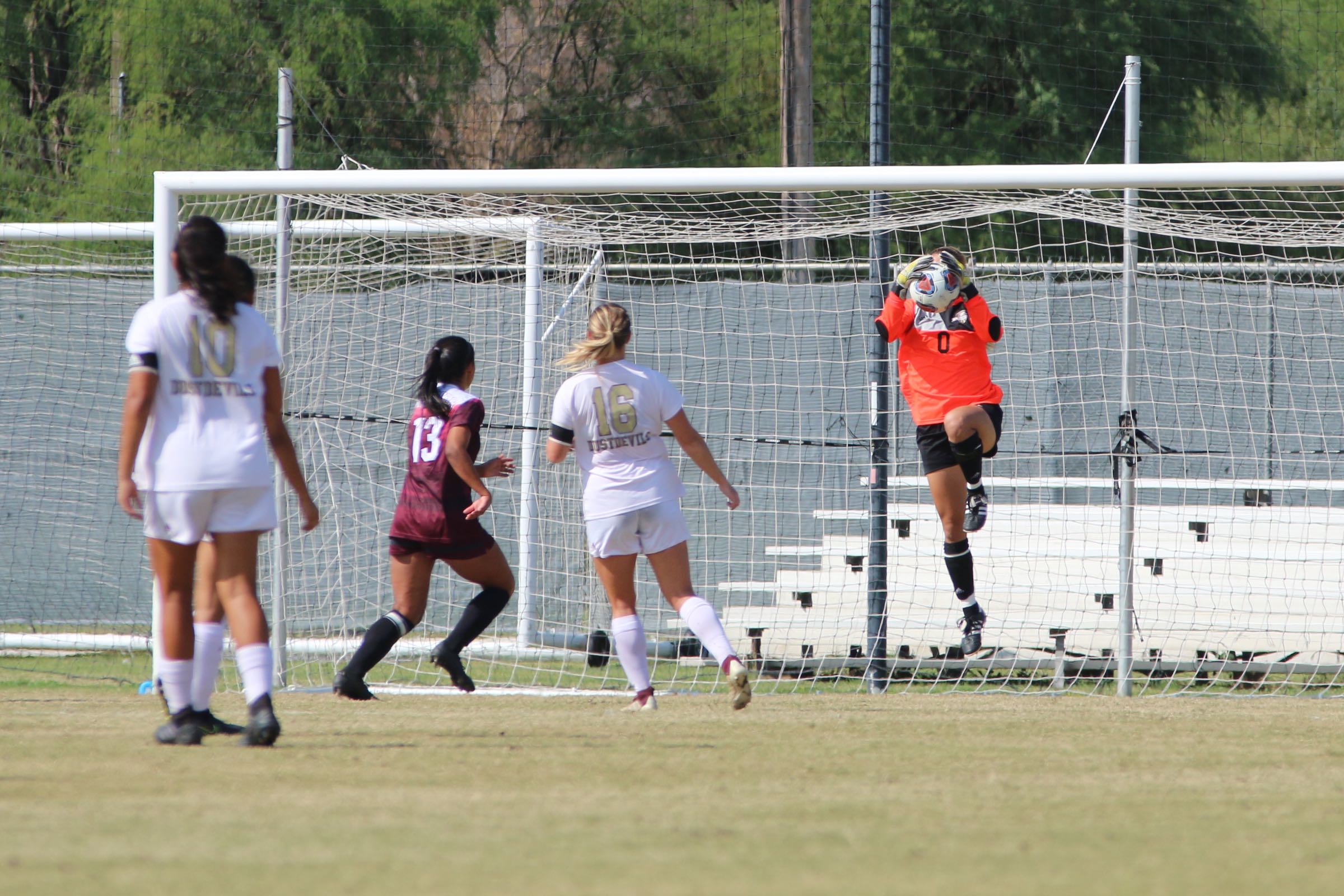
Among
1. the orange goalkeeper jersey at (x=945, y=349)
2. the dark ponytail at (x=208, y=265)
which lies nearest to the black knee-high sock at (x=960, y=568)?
the orange goalkeeper jersey at (x=945, y=349)

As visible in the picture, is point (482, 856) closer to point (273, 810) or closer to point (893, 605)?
point (273, 810)

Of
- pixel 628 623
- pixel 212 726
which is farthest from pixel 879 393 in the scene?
pixel 212 726

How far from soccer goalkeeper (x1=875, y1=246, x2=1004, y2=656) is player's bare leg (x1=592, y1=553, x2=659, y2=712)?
1.85 metres

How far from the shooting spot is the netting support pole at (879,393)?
866 cm

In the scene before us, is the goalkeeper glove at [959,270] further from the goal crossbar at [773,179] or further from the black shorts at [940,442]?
the black shorts at [940,442]

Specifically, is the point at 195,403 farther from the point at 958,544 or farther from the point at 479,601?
the point at 958,544

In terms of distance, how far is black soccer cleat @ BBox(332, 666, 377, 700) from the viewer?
290 inches

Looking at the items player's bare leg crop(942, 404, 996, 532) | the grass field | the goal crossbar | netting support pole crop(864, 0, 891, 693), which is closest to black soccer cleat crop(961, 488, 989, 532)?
player's bare leg crop(942, 404, 996, 532)

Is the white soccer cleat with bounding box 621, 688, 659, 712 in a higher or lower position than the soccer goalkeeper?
lower

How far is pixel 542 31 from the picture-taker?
66.7 ft

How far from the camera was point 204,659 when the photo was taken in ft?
17.8

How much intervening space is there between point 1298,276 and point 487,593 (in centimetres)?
690

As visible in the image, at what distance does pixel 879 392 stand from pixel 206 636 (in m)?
4.52

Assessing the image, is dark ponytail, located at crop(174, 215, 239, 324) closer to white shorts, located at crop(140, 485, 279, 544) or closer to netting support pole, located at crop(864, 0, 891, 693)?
white shorts, located at crop(140, 485, 279, 544)
